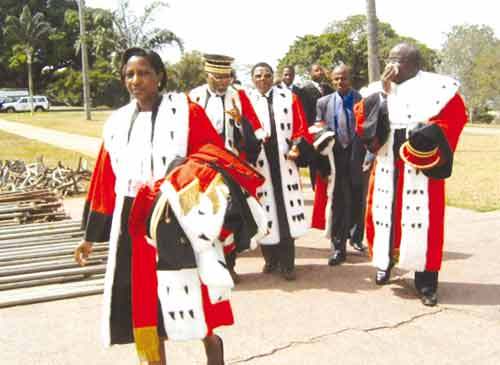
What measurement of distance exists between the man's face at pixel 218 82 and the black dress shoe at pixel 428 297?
2.42m

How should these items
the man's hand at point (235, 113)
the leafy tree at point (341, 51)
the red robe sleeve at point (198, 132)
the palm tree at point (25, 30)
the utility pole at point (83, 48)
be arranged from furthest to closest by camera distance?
1. the palm tree at point (25, 30)
2. the leafy tree at point (341, 51)
3. the utility pole at point (83, 48)
4. the man's hand at point (235, 113)
5. the red robe sleeve at point (198, 132)

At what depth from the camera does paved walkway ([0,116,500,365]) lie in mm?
4125

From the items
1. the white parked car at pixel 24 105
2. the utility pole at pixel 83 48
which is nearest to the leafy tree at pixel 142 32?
the utility pole at pixel 83 48

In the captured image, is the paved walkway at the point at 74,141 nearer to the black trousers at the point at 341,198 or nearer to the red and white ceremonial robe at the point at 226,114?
the black trousers at the point at 341,198

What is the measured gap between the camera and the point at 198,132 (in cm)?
330

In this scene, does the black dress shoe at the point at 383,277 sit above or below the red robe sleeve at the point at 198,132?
below

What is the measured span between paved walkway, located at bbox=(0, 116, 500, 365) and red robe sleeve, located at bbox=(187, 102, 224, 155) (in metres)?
1.52

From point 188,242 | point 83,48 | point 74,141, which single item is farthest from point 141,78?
point 83,48

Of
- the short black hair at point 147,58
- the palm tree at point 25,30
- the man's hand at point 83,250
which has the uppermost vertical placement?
the palm tree at point 25,30

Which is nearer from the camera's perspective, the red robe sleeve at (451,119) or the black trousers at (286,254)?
the red robe sleeve at (451,119)

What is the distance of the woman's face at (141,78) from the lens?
3.22m

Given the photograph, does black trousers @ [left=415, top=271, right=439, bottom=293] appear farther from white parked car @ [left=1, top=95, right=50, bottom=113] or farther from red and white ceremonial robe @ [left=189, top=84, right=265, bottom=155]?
white parked car @ [left=1, top=95, right=50, bottom=113]

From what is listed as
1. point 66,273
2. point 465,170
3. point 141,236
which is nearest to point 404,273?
point 66,273

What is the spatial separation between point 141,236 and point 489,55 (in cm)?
4697
